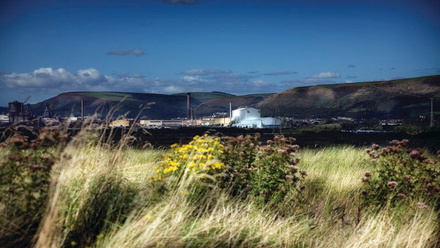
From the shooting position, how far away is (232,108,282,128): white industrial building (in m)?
61.4

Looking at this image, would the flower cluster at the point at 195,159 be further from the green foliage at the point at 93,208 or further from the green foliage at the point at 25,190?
the green foliage at the point at 25,190

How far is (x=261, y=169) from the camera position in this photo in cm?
619

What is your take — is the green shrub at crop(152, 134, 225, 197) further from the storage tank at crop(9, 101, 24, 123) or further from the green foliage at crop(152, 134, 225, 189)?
the storage tank at crop(9, 101, 24, 123)

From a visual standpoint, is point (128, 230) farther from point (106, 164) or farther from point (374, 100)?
point (374, 100)

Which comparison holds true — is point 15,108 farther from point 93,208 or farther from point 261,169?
point 93,208

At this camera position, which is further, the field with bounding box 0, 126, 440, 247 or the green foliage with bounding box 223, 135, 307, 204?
the green foliage with bounding box 223, 135, 307, 204

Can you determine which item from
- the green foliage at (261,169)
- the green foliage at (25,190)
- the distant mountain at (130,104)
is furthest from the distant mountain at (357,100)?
the green foliage at (25,190)

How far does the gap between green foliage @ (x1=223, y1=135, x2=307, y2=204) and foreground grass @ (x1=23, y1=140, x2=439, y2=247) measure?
0.23 m

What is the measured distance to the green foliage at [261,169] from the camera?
5.74 meters

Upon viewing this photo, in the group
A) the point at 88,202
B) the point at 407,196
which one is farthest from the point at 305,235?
the point at 88,202

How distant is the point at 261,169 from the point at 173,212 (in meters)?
2.14

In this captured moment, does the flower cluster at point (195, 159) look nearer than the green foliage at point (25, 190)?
No

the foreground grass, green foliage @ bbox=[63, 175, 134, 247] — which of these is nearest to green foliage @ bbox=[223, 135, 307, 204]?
the foreground grass

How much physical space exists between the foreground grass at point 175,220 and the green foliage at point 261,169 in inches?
8.9
